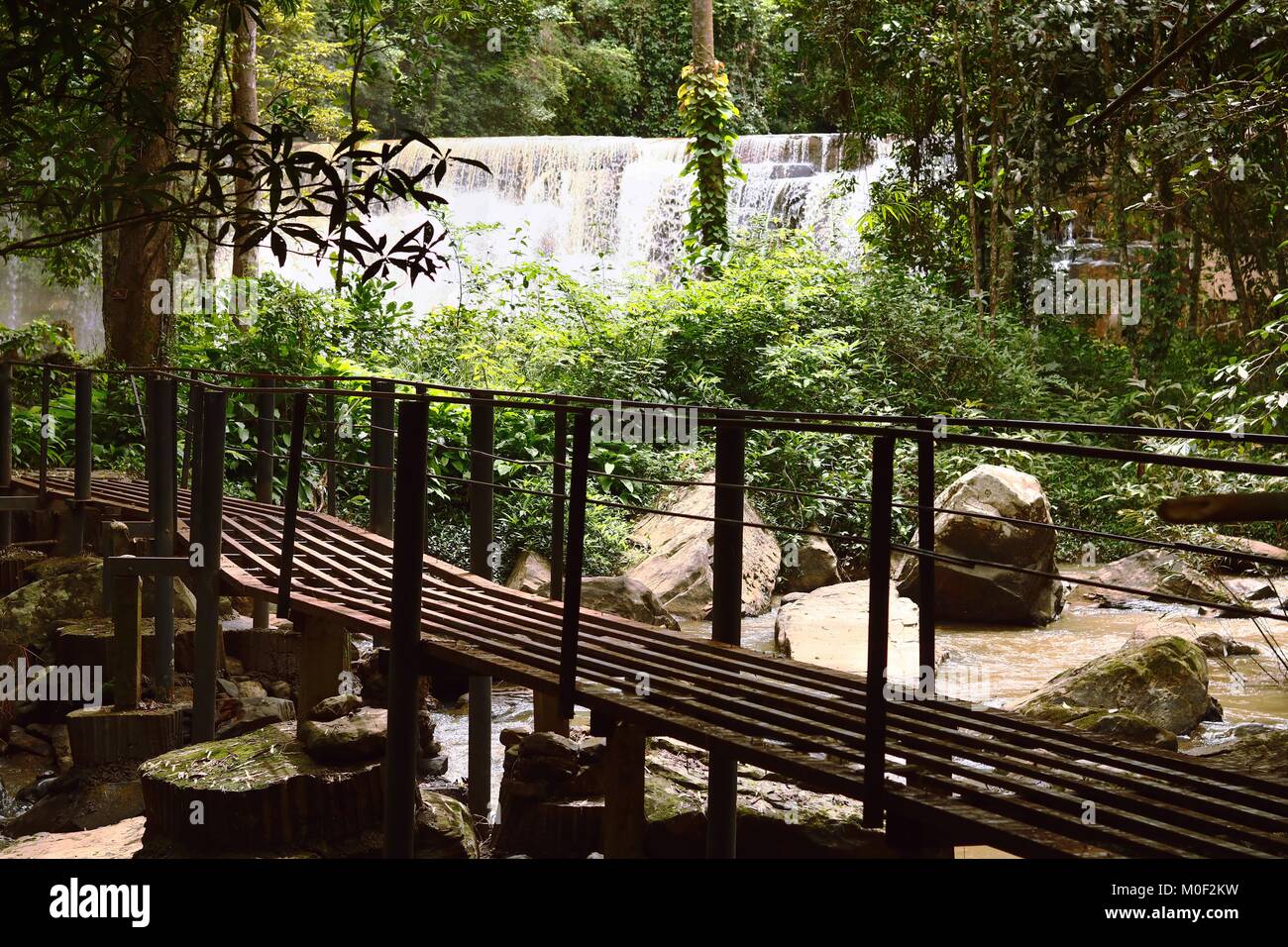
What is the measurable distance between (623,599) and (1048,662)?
3.10 metres

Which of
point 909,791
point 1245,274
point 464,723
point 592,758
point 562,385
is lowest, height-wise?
point 464,723

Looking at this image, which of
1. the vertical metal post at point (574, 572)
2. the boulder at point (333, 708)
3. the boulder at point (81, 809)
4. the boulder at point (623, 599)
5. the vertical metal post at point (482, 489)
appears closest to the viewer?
the vertical metal post at point (574, 572)

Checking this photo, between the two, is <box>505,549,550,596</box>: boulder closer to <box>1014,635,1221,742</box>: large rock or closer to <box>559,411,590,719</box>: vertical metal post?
<box>1014,635,1221,742</box>: large rock

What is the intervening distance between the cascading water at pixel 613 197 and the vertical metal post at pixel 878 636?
15929 mm

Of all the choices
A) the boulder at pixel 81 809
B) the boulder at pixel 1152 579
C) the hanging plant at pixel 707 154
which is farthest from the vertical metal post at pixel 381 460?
the hanging plant at pixel 707 154

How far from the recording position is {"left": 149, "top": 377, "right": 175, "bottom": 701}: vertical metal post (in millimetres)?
6688

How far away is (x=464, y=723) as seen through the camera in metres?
7.77

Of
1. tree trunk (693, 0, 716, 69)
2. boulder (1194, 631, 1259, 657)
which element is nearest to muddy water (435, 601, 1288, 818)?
boulder (1194, 631, 1259, 657)

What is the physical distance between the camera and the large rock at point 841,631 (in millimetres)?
8578

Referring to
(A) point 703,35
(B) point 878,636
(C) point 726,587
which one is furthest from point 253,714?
(A) point 703,35

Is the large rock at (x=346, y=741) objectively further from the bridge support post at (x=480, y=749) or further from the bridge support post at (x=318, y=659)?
the bridge support post at (x=480, y=749)
